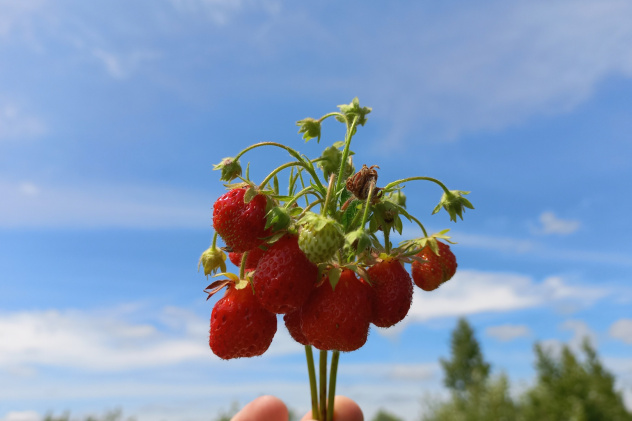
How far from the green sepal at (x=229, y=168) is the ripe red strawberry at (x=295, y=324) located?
1.92 feet

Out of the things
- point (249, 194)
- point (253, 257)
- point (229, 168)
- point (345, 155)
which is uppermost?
point (345, 155)

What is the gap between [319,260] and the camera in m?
1.67

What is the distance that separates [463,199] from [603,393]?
29.3 m

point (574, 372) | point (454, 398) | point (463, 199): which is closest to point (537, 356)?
point (574, 372)

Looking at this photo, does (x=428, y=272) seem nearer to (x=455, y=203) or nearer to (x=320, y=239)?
(x=455, y=203)

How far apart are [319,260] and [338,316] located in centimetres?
24

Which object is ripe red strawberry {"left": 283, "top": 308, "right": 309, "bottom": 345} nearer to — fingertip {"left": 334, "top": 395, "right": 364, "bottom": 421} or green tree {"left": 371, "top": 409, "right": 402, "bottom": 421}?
fingertip {"left": 334, "top": 395, "right": 364, "bottom": 421}

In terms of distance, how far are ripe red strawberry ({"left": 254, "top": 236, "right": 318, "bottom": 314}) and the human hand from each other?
880mm

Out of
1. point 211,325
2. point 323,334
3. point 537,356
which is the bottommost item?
point 323,334

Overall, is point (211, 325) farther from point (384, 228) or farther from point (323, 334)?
point (384, 228)

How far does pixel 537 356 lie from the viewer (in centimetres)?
2780

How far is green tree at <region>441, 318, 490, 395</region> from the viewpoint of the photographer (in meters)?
49.3

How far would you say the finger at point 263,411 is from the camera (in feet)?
8.04

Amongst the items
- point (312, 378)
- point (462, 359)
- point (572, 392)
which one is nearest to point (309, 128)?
point (312, 378)
